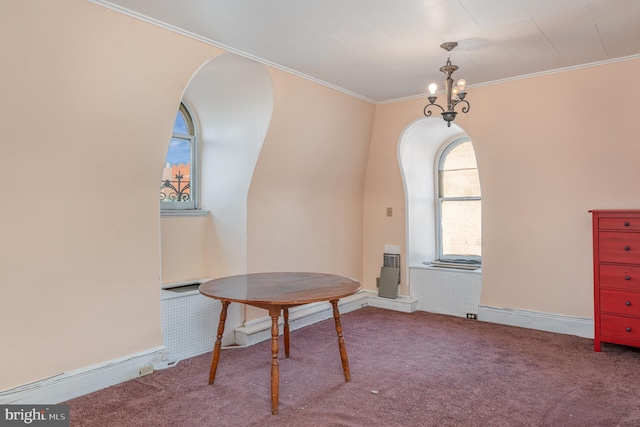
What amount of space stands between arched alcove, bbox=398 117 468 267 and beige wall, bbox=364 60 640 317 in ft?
2.04

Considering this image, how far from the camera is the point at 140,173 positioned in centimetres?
311

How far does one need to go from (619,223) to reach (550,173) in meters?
0.86

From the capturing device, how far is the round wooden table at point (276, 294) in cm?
262

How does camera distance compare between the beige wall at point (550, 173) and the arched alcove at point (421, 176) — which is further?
the arched alcove at point (421, 176)

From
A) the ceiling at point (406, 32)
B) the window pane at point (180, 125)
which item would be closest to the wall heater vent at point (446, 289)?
the ceiling at point (406, 32)

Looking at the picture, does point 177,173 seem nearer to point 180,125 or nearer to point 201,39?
point 180,125

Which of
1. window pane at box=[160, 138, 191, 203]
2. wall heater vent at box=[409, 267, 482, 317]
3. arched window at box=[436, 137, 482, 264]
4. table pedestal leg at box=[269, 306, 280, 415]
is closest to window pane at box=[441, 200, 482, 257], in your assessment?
arched window at box=[436, 137, 482, 264]

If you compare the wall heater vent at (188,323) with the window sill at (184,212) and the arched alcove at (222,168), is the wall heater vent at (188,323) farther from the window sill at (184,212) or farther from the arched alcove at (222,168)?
the window sill at (184,212)

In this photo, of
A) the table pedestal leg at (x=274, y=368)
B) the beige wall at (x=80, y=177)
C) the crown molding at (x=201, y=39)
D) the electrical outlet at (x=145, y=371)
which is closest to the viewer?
the beige wall at (x=80, y=177)

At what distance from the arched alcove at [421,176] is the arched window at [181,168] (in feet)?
7.83

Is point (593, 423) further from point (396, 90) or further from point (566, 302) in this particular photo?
point (396, 90)

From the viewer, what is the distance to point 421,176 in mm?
5461

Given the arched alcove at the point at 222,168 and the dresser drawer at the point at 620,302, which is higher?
the arched alcove at the point at 222,168

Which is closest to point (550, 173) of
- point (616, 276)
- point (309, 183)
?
point (616, 276)
